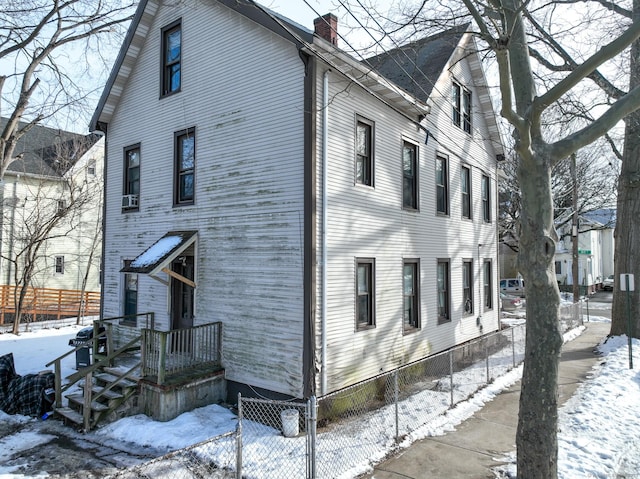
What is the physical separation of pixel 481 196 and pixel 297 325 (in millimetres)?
10552

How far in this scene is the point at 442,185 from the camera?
535 inches

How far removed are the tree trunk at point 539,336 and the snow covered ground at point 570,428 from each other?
1.00 m

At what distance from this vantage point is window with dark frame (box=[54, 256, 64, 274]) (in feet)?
88.2

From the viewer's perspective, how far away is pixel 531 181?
554 centimetres

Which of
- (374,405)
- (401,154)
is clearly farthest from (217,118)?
(374,405)

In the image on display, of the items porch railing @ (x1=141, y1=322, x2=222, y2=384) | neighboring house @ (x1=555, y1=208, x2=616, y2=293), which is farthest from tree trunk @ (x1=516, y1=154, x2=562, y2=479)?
neighboring house @ (x1=555, y1=208, x2=616, y2=293)

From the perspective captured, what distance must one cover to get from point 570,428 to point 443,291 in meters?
5.95

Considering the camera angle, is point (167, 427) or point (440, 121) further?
point (440, 121)

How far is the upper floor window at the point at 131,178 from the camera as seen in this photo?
40.3 ft

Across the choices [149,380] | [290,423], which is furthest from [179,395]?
[290,423]

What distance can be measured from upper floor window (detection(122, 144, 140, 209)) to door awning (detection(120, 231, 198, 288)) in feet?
6.88

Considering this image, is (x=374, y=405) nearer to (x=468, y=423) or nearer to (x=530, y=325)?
(x=468, y=423)

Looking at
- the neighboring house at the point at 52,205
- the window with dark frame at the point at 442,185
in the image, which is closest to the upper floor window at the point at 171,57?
the window with dark frame at the point at 442,185

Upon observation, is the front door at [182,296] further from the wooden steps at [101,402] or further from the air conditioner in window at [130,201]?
the air conditioner in window at [130,201]
